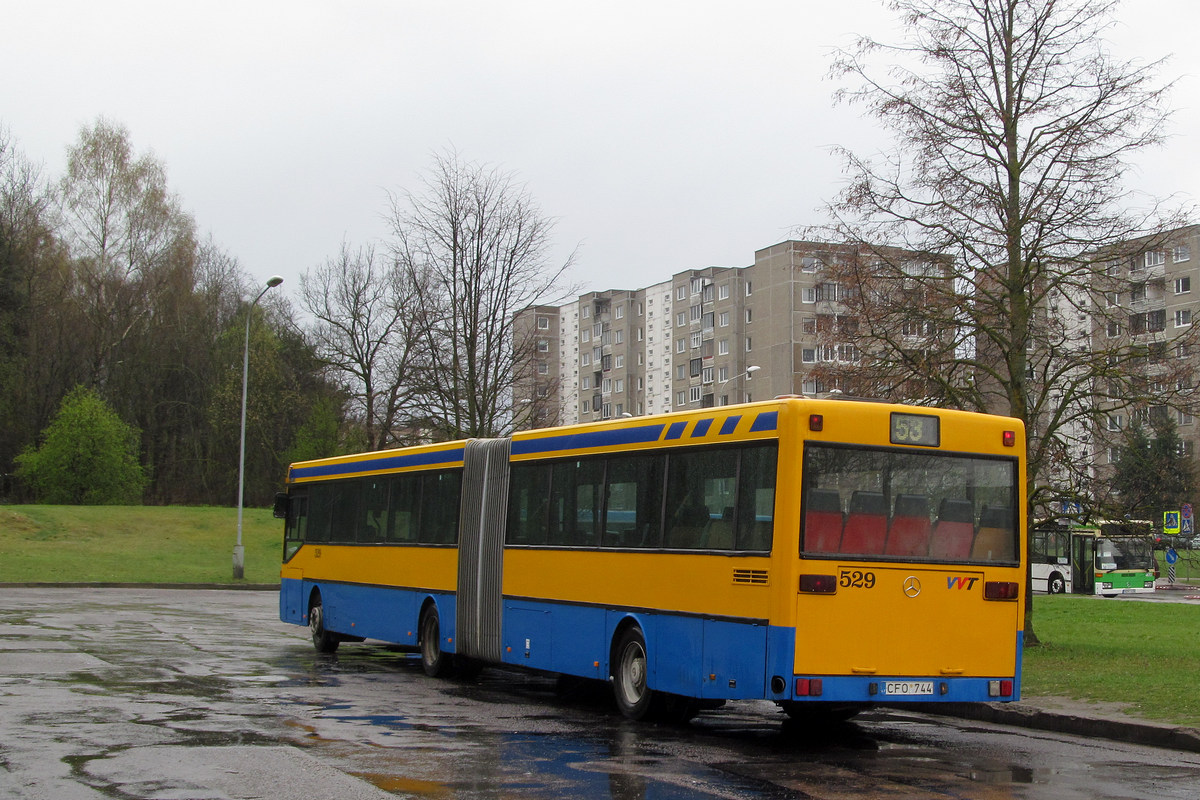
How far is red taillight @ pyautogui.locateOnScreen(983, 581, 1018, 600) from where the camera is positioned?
11.2 meters

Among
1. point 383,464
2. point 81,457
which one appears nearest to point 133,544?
point 81,457

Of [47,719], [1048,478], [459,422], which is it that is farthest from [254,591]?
[47,719]

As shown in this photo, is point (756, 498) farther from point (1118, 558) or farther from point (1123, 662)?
point (1118, 558)

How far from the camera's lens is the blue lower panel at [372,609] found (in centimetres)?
1647

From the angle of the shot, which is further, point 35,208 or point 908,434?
point 35,208

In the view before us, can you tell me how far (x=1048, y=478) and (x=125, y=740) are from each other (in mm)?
14102

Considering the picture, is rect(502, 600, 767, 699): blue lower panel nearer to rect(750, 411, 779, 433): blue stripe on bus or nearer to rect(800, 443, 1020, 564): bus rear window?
rect(800, 443, 1020, 564): bus rear window

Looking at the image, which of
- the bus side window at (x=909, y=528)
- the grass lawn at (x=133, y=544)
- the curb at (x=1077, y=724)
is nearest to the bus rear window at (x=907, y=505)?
the bus side window at (x=909, y=528)

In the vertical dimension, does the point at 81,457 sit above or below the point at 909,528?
above

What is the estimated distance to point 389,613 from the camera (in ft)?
58.7

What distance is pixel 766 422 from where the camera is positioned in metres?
10.8

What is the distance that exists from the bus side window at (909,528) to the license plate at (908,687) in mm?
1035

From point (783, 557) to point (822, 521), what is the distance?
451 mm

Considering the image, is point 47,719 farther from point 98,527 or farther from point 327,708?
point 98,527
